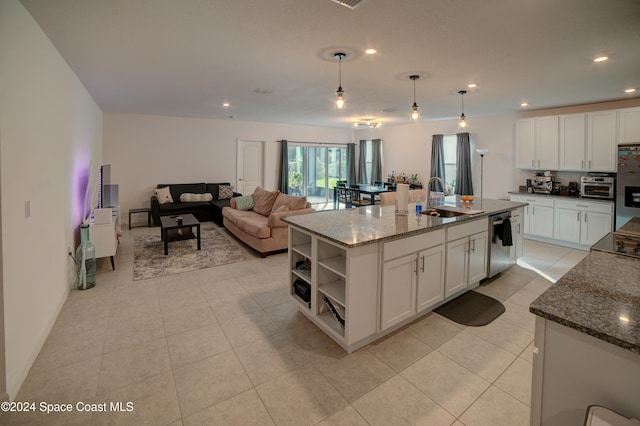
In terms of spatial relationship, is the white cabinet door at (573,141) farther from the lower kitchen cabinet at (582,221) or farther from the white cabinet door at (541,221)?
the white cabinet door at (541,221)

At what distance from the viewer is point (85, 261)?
147 inches

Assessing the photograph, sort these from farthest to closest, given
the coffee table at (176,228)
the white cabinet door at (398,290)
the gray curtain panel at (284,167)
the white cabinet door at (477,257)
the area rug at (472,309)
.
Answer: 1. the gray curtain panel at (284,167)
2. the coffee table at (176,228)
3. the white cabinet door at (477,257)
4. the area rug at (472,309)
5. the white cabinet door at (398,290)

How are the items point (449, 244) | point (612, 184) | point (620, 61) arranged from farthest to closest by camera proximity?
point (612, 184), point (620, 61), point (449, 244)

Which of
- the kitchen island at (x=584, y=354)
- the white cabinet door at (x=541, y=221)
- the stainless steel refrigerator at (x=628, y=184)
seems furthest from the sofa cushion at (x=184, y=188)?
the stainless steel refrigerator at (x=628, y=184)

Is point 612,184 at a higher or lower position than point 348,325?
higher

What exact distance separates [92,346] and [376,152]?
859 centimetres

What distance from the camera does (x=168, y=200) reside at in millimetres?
7172

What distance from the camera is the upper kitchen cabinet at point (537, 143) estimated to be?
571 cm

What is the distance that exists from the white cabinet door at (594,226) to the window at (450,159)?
9.69 feet

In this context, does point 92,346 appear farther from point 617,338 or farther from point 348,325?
point 617,338

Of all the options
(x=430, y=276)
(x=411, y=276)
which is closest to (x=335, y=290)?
(x=411, y=276)

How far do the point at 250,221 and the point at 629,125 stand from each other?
20.5 ft

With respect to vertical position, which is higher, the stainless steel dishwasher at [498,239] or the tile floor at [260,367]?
the stainless steel dishwasher at [498,239]

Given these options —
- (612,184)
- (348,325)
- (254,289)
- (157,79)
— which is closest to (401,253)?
(348,325)
